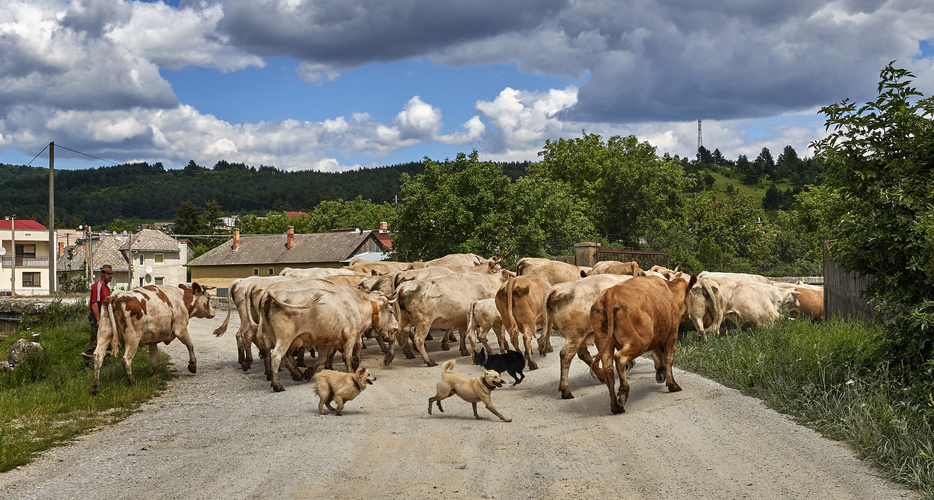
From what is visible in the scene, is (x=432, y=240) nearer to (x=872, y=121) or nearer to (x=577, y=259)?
(x=577, y=259)

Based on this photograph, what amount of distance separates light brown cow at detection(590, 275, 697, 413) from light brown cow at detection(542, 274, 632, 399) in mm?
736

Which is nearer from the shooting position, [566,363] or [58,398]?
[566,363]

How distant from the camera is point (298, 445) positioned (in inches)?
305

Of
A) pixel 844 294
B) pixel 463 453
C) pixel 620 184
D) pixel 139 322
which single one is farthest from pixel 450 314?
pixel 620 184

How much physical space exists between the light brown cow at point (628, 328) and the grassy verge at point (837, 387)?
60.3 inches

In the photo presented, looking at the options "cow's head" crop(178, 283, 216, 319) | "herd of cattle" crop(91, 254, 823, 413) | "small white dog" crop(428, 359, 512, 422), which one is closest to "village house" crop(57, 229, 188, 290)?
"cow's head" crop(178, 283, 216, 319)

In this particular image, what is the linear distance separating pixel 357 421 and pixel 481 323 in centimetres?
483

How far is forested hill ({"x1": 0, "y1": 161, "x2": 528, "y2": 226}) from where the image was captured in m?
152

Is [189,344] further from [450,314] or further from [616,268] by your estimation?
[616,268]

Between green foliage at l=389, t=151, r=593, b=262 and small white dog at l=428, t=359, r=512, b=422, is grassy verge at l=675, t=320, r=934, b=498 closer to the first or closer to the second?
small white dog at l=428, t=359, r=512, b=422

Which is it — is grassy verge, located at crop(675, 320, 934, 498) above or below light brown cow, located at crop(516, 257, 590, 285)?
below

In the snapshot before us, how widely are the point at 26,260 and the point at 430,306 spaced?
7755cm

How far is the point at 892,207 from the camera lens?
8.80 meters

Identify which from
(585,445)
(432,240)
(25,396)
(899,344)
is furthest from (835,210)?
(432,240)
